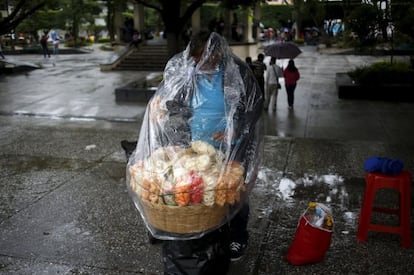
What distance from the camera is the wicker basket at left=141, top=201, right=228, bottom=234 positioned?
2818mm

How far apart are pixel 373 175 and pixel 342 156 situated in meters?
2.81

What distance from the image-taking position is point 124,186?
5.37m

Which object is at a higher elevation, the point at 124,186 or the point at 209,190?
the point at 209,190

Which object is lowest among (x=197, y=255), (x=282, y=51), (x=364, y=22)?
(x=197, y=255)

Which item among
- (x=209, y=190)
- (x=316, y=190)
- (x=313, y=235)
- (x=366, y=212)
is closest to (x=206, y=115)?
(x=209, y=190)

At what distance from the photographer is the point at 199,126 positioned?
3.16m

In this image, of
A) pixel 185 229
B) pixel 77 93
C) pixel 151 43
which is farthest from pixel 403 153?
pixel 151 43

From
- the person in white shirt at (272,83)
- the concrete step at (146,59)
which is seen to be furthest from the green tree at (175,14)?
the concrete step at (146,59)

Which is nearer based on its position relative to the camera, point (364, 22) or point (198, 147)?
point (198, 147)

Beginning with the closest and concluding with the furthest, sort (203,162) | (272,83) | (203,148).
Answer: (203,162) < (203,148) < (272,83)

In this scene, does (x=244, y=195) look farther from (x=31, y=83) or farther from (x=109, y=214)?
(x=31, y=83)

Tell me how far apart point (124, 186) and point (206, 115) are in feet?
8.23

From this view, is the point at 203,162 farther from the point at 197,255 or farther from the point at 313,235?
the point at 313,235

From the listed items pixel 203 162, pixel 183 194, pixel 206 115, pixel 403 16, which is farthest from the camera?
pixel 403 16
